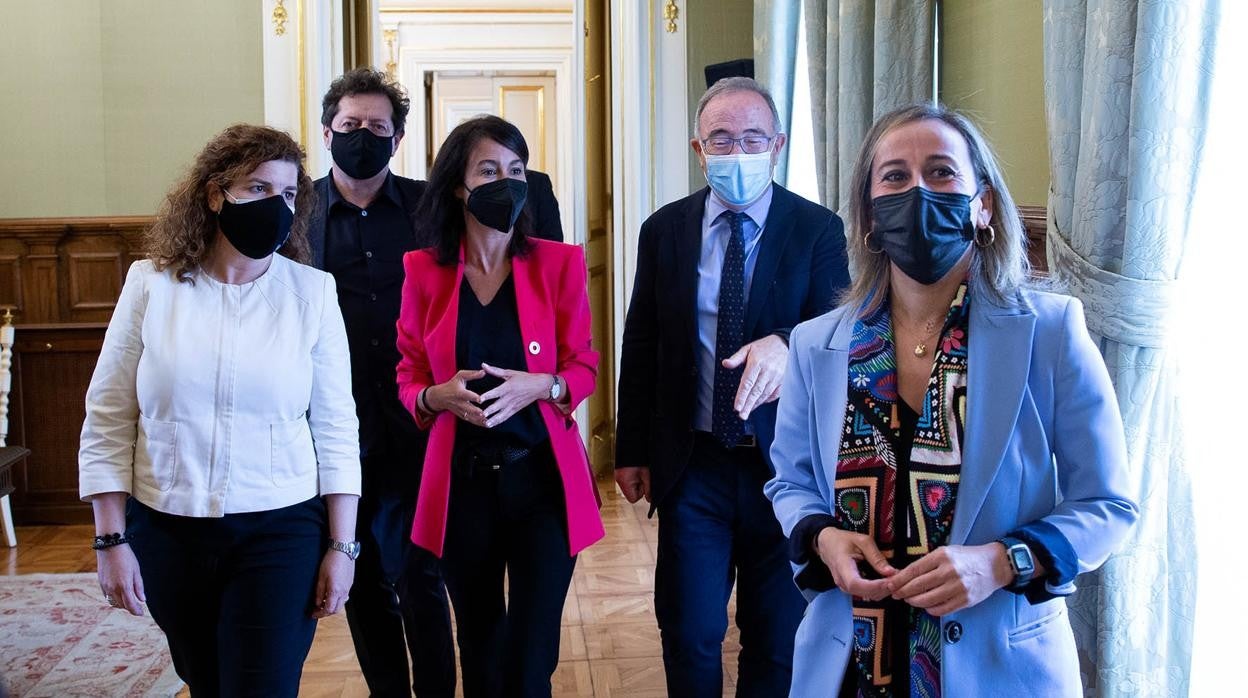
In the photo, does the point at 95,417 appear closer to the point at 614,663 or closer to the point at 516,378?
the point at 516,378

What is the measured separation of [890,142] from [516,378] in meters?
0.96

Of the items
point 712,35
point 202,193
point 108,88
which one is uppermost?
point 712,35

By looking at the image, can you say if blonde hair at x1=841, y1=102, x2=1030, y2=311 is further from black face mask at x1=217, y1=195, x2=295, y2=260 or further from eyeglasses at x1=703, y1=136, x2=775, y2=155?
black face mask at x1=217, y1=195, x2=295, y2=260

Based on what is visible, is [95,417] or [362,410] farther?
[362,410]

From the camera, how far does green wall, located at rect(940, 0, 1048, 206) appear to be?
8.81 feet

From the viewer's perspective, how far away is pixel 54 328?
5453 mm

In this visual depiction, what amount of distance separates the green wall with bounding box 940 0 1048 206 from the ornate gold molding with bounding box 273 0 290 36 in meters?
3.31

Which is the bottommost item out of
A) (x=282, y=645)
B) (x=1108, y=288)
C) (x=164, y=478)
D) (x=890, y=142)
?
(x=282, y=645)

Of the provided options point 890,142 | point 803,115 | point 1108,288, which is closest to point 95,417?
point 890,142

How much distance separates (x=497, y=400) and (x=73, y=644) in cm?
246

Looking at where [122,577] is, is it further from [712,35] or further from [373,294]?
[712,35]

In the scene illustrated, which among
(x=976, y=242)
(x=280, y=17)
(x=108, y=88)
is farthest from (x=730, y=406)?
(x=108, y=88)

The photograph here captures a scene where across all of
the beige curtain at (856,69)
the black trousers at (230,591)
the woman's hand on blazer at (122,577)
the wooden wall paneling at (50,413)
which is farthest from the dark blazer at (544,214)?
the wooden wall paneling at (50,413)

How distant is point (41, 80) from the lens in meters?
5.54
